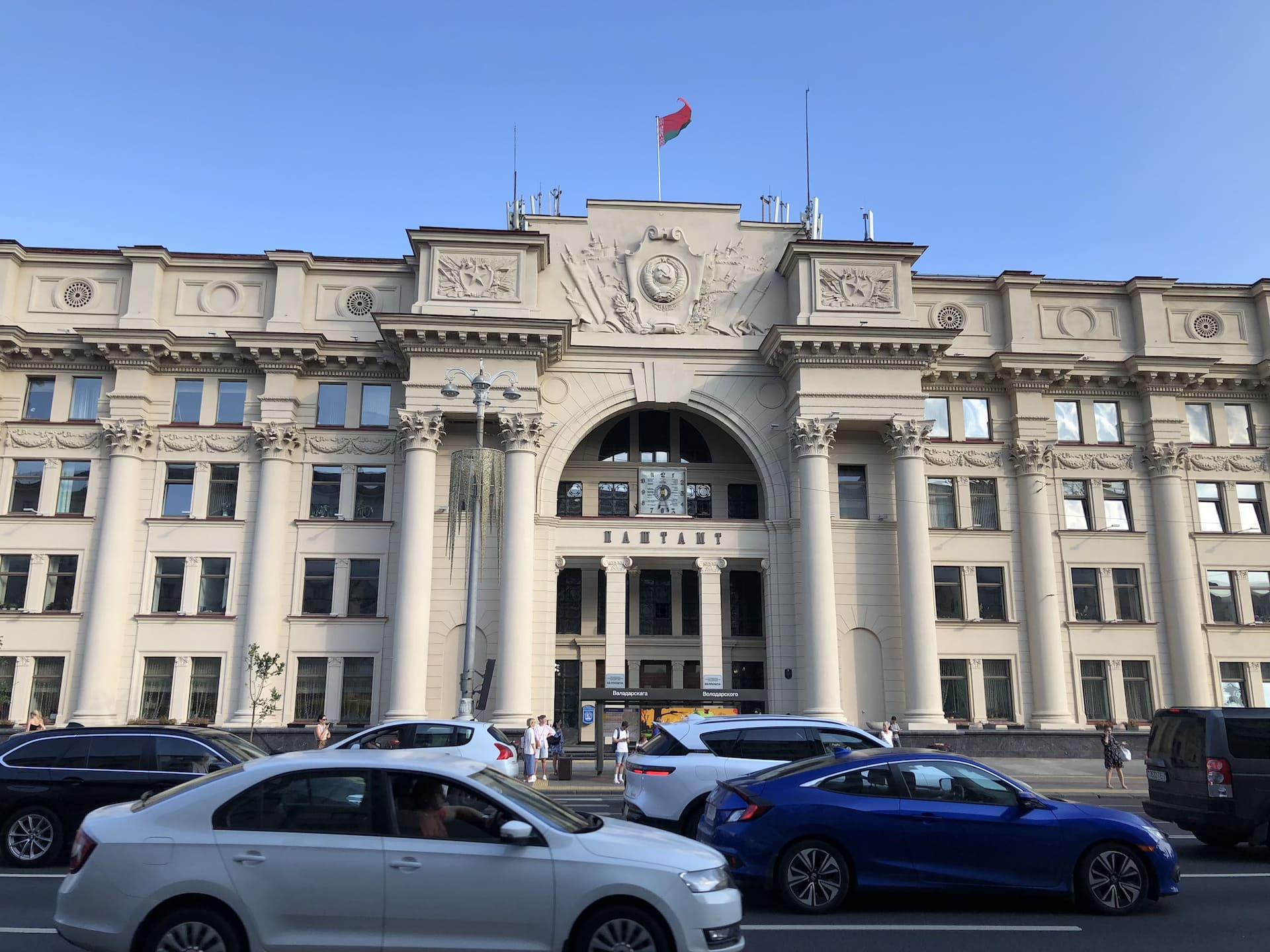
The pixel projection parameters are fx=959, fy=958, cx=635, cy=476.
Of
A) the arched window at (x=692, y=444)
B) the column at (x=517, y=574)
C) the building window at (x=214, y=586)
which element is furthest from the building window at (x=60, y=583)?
the arched window at (x=692, y=444)

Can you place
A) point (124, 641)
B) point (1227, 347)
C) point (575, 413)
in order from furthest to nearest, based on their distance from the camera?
point (1227, 347), point (575, 413), point (124, 641)

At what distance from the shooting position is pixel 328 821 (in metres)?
7.03

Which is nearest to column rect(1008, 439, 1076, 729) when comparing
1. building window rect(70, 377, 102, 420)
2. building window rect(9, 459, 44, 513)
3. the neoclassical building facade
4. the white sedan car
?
the neoclassical building facade

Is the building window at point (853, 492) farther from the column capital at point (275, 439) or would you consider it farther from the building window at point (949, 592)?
the column capital at point (275, 439)

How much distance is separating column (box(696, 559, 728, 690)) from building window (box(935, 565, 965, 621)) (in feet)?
26.4

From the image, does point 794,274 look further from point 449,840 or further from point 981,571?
point 449,840

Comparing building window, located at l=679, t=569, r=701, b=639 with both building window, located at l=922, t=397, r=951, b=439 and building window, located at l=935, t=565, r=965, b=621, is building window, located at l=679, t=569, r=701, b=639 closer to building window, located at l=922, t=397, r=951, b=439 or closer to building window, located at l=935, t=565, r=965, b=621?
building window, located at l=935, t=565, r=965, b=621

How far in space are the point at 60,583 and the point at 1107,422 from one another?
39.6m

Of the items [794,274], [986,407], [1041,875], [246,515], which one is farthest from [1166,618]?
[246,515]

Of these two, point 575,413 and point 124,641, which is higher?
point 575,413

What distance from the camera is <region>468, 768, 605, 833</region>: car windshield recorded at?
7.21m

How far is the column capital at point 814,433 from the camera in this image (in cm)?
3438

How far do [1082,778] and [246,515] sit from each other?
2890 centimetres

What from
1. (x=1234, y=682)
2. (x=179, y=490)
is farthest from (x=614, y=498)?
(x=1234, y=682)
